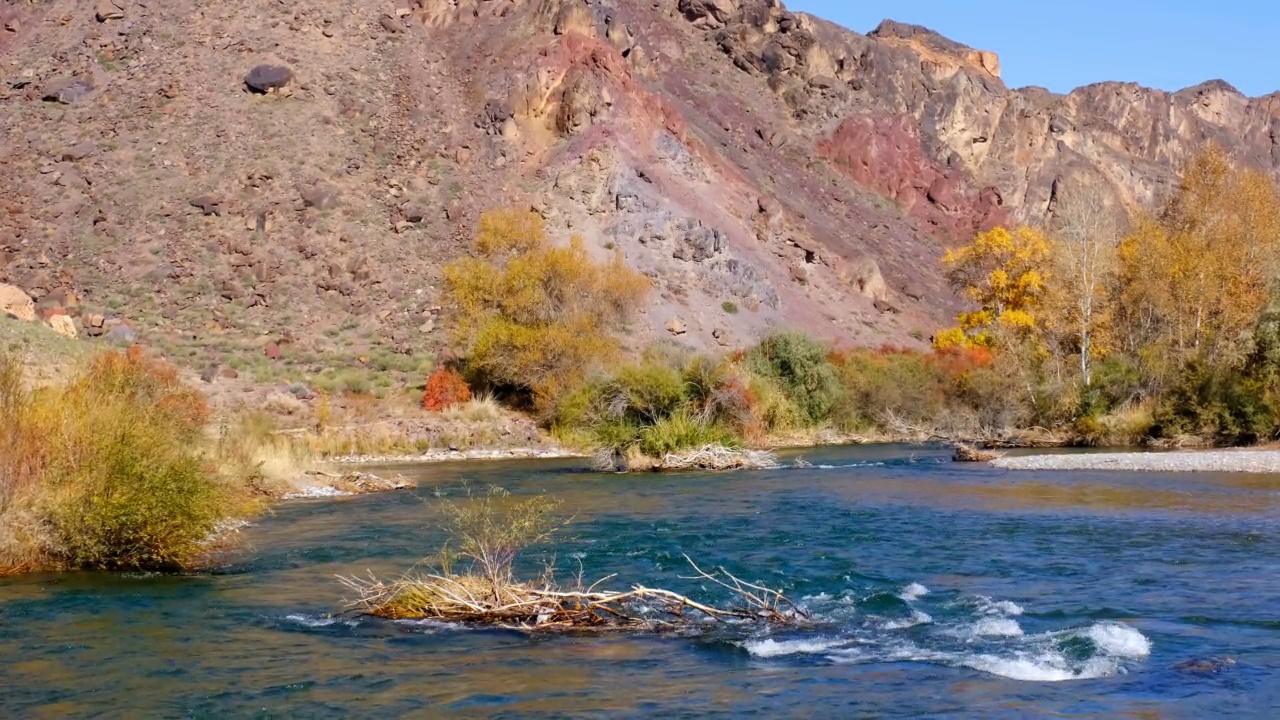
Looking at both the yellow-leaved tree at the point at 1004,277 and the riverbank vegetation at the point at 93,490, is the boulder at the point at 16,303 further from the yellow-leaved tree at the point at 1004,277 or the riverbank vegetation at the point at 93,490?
the yellow-leaved tree at the point at 1004,277

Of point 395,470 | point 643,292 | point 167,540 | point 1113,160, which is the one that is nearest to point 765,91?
point 1113,160

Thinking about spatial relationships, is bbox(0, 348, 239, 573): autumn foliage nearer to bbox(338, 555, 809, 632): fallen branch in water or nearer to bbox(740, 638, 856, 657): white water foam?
bbox(338, 555, 809, 632): fallen branch in water

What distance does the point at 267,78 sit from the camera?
229 feet

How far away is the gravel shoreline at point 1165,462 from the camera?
27859 millimetres

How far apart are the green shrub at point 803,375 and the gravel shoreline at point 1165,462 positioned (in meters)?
15.0

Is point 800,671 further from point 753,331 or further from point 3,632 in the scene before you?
point 753,331

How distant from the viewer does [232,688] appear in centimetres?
1050

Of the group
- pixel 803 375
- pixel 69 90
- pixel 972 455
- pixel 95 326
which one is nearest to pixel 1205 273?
pixel 972 455

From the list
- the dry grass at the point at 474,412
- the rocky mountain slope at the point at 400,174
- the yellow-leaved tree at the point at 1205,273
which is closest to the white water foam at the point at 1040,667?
the yellow-leaved tree at the point at 1205,273

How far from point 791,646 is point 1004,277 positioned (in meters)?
Answer: 43.8

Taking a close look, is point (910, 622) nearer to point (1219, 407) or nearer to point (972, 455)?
point (972, 455)

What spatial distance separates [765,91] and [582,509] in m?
75.5

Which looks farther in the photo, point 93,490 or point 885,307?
point 885,307

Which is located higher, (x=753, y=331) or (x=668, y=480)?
(x=753, y=331)
